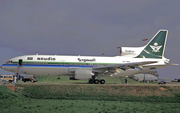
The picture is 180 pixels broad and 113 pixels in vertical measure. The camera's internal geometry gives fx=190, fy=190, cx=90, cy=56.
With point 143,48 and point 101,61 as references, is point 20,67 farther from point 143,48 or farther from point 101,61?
point 143,48

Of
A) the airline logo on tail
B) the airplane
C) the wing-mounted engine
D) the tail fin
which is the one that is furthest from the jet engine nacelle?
the airline logo on tail

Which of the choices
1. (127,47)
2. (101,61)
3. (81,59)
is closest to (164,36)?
(127,47)

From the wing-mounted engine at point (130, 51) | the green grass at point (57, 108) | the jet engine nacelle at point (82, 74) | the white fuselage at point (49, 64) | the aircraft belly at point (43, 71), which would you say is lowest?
the green grass at point (57, 108)

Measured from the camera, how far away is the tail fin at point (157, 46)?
35.5 meters

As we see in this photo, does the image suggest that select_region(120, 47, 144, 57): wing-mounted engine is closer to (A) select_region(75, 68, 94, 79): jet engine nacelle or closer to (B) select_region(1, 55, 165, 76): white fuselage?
(B) select_region(1, 55, 165, 76): white fuselage

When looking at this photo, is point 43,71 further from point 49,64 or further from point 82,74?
point 82,74

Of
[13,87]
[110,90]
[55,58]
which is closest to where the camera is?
[13,87]

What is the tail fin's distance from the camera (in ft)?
117

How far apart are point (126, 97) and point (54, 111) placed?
11.9 meters

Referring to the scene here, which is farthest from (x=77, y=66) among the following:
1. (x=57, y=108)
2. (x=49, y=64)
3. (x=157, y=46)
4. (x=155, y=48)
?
(x=157, y=46)

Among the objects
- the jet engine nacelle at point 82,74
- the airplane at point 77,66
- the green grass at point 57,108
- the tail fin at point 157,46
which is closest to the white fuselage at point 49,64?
the airplane at point 77,66

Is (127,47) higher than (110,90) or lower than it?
higher

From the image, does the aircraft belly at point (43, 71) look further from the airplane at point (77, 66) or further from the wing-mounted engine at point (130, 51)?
the wing-mounted engine at point (130, 51)

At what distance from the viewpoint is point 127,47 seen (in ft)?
117
